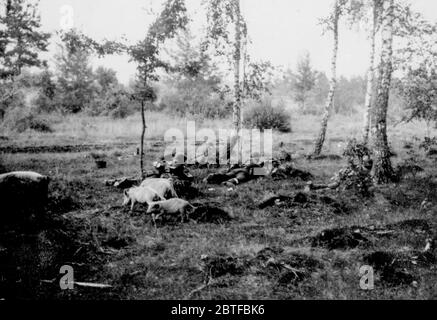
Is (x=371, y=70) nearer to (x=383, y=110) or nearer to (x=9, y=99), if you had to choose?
(x=383, y=110)

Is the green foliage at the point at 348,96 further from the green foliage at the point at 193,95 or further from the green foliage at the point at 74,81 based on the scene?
the green foliage at the point at 74,81

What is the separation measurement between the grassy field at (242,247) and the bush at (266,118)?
53.9 feet

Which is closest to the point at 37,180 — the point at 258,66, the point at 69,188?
the point at 69,188

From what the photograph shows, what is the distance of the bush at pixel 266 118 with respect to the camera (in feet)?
90.1

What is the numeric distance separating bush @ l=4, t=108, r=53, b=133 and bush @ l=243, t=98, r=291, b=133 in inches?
536

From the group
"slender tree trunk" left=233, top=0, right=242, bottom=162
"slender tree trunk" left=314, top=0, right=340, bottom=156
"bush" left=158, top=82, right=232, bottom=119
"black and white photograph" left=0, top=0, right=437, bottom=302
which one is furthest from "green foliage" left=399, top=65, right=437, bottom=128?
"bush" left=158, top=82, right=232, bottom=119

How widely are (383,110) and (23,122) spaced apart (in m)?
22.1

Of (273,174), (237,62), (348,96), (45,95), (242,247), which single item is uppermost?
(348,96)

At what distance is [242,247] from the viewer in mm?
6672

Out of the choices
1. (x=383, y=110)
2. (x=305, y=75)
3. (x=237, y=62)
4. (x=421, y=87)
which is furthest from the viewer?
(x=305, y=75)

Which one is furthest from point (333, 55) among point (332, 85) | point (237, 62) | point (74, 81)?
point (74, 81)

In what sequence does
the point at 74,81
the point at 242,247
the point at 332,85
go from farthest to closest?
the point at 74,81, the point at 332,85, the point at 242,247

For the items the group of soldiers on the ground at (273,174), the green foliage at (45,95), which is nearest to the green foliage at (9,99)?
the green foliage at (45,95)

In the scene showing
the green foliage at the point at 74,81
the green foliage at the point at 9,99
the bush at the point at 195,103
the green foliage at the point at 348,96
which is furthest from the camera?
the green foliage at the point at 348,96
